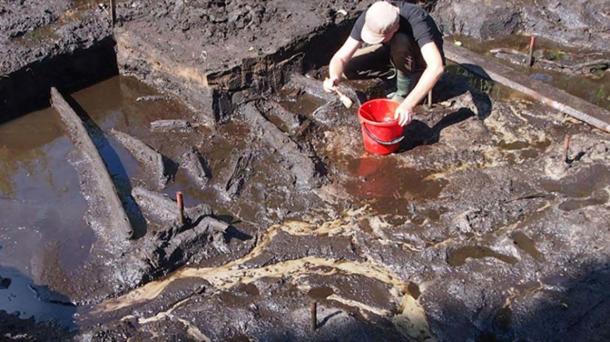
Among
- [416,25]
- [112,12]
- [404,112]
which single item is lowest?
[404,112]

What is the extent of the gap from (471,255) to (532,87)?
2.82 meters

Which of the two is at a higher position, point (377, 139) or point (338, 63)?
point (338, 63)

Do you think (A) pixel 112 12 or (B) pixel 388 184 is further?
(A) pixel 112 12

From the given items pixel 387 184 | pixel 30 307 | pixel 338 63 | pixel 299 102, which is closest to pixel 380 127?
pixel 387 184

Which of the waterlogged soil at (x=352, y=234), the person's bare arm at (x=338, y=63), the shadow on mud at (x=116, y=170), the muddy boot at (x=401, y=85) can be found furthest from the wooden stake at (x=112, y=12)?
the muddy boot at (x=401, y=85)

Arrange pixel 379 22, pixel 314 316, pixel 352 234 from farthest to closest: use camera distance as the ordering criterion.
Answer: pixel 379 22 → pixel 352 234 → pixel 314 316

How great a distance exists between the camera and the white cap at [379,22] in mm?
5367

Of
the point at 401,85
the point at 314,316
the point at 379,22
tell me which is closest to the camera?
the point at 314,316

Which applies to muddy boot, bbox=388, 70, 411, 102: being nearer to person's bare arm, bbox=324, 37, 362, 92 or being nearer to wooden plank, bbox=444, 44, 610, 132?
person's bare arm, bbox=324, 37, 362, 92

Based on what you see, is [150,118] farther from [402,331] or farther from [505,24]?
[505,24]

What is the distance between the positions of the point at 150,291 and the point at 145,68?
3.33m

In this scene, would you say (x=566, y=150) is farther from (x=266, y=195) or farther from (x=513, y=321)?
(x=266, y=195)

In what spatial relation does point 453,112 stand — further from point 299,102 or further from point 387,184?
point 299,102

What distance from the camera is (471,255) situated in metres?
4.82
